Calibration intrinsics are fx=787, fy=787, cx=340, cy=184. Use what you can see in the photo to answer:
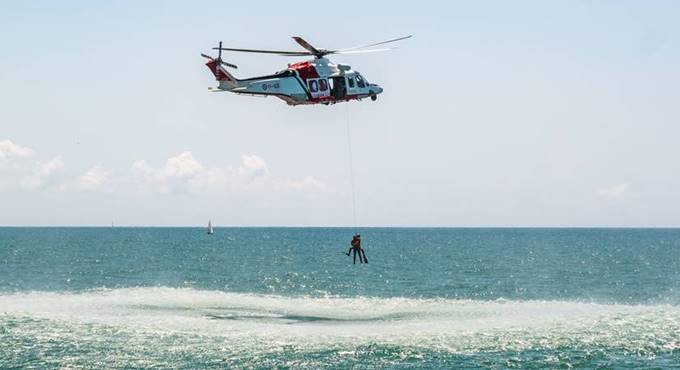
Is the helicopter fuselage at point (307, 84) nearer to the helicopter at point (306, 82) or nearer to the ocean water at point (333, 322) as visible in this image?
the helicopter at point (306, 82)

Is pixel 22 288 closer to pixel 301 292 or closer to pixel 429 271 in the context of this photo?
pixel 301 292

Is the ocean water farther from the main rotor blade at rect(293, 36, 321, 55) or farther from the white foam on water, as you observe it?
the main rotor blade at rect(293, 36, 321, 55)

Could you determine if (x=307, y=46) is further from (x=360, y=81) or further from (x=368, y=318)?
(x=368, y=318)

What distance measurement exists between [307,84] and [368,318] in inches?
802

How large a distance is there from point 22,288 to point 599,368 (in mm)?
61375

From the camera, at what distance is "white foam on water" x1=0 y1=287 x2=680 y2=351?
4816 cm

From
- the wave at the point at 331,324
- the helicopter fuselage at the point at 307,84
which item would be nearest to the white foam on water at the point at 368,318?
the wave at the point at 331,324

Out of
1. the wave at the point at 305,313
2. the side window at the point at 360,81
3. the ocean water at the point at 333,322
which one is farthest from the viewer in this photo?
the wave at the point at 305,313

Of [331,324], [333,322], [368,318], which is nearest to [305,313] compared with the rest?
[368,318]

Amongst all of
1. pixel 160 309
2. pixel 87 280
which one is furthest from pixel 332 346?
pixel 87 280

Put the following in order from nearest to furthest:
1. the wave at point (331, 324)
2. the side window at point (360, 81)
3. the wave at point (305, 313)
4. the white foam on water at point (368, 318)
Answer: the wave at point (331, 324)
the side window at point (360, 81)
the white foam on water at point (368, 318)
the wave at point (305, 313)

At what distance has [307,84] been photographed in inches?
1767

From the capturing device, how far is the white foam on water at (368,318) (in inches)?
1896

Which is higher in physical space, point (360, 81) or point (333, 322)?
point (360, 81)
